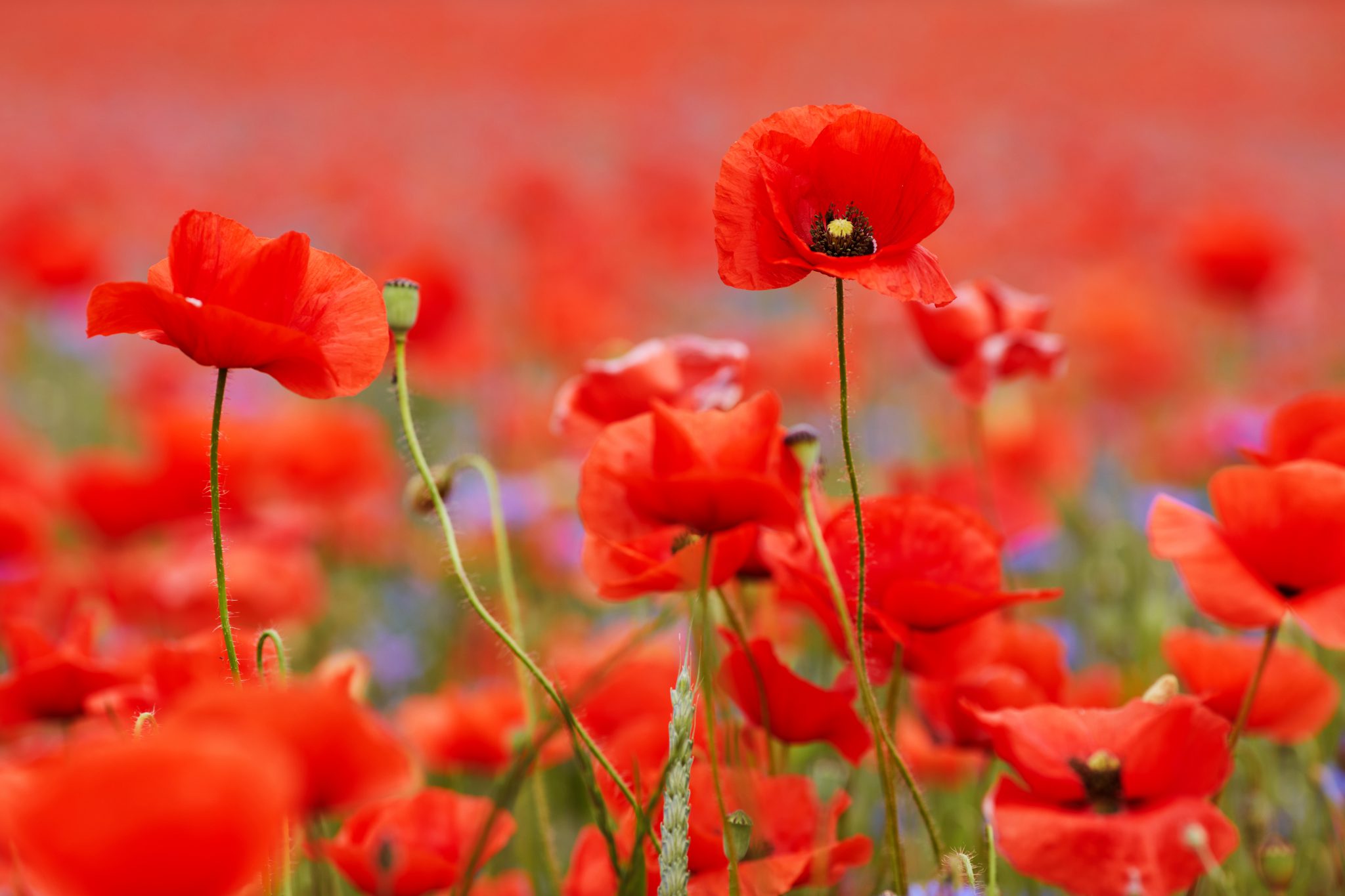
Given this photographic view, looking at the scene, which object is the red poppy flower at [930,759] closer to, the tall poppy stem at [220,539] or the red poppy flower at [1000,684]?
the red poppy flower at [1000,684]

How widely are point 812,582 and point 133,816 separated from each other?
526 mm

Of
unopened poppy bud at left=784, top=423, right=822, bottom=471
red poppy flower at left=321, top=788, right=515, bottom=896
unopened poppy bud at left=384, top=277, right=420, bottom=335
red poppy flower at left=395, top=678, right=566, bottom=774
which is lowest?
red poppy flower at left=395, top=678, right=566, bottom=774

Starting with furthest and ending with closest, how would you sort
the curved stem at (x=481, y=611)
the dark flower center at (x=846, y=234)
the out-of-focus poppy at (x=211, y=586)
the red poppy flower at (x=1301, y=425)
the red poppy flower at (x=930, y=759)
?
1. the out-of-focus poppy at (x=211, y=586)
2. the red poppy flower at (x=930, y=759)
3. the red poppy flower at (x=1301, y=425)
4. the dark flower center at (x=846, y=234)
5. the curved stem at (x=481, y=611)

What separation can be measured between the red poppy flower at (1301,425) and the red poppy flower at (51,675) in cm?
95

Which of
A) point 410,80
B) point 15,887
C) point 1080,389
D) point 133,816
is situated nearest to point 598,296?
point 1080,389

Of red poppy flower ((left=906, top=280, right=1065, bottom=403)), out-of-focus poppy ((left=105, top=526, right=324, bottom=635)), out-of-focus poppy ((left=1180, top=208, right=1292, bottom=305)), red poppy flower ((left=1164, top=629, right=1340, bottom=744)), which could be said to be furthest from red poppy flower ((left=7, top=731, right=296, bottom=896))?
out-of-focus poppy ((left=1180, top=208, right=1292, bottom=305))

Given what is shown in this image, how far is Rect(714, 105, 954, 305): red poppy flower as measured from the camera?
775mm

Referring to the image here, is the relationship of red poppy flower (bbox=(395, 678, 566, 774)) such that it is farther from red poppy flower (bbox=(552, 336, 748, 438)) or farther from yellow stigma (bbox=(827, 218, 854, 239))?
yellow stigma (bbox=(827, 218, 854, 239))

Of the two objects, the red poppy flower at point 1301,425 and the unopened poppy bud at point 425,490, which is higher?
the red poppy flower at point 1301,425

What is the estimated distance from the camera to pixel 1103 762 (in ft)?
2.65

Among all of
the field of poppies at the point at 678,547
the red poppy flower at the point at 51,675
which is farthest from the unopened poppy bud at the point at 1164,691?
the red poppy flower at the point at 51,675

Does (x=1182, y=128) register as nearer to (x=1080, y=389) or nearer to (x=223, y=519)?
(x=1080, y=389)

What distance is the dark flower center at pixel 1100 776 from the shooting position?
808mm

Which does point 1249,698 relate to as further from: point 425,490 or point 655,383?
point 425,490
